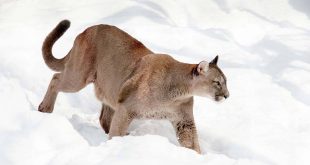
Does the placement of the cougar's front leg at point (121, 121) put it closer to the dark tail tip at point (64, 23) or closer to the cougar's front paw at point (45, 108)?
the cougar's front paw at point (45, 108)

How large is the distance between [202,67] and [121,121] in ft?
2.99

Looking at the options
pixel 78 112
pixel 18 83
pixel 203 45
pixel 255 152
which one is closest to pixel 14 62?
pixel 18 83

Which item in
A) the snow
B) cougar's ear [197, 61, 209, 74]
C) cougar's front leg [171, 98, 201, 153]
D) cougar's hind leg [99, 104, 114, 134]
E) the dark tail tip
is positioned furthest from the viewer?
the dark tail tip

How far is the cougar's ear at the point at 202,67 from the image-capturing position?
5829 mm

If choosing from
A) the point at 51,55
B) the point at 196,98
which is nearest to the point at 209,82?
the point at 196,98

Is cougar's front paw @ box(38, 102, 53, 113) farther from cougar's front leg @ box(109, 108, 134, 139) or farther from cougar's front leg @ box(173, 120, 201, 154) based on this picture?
cougar's front leg @ box(173, 120, 201, 154)

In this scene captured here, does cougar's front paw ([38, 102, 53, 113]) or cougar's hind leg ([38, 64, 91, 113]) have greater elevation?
cougar's hind leg ([38, 64, 91, 113])

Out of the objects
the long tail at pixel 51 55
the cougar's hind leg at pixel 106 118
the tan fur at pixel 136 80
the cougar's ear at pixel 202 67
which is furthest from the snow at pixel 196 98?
the cougar's ear at pixel 202 67

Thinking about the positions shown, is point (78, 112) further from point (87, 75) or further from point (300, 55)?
point (300, 55)

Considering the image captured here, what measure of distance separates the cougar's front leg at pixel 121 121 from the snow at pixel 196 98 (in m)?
0.26

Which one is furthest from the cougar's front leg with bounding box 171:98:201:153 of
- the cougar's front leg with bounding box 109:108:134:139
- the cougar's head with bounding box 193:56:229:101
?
the cougar's front leg with bounding box 109:108:134:139

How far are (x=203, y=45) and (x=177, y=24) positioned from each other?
44.8 inches

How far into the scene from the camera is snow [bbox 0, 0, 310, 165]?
14.8ft

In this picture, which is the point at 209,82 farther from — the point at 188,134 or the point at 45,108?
the point at 45,108
